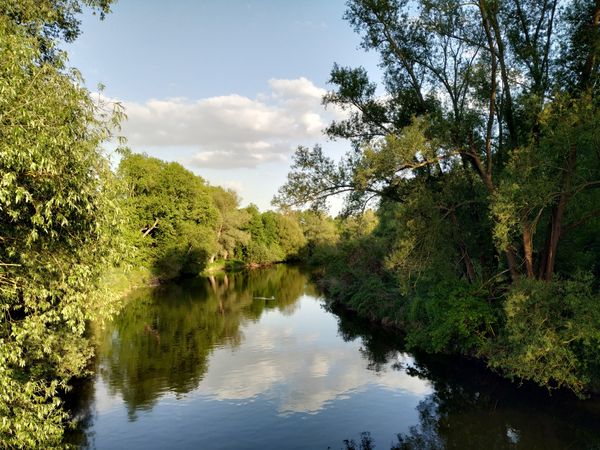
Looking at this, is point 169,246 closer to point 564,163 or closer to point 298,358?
point 298,358

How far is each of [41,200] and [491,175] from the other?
18.2m

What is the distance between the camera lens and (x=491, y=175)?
20.6 meters

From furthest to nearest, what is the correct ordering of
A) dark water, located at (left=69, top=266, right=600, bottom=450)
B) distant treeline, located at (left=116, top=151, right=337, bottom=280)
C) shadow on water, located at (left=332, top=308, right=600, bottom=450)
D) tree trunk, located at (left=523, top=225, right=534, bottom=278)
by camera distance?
distant treeline, located at (left=116, top=151, right=337, bottom=280) → tree trunk, located at (left=523, top=225, right=534, bottom=278) → dark water, located at (left=69, top=266, right=600, bottom=450) → shadow on water, located at (left=332, top=308, right=600, bottom=450)

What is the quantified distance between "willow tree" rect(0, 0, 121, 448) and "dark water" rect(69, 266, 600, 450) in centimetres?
747

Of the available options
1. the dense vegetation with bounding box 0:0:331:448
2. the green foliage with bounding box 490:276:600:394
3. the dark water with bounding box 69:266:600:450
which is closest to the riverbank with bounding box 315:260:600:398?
the green foliage with bounding box 490:276:600:394

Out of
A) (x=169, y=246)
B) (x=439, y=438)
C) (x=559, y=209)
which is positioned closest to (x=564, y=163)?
(x=559, y=209)

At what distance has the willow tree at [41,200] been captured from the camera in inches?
323

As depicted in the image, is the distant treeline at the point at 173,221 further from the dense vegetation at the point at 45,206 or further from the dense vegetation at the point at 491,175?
the dense vegetation at the point at 45,206

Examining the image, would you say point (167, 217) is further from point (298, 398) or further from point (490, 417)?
point (490, 417)

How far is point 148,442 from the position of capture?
53.2ft

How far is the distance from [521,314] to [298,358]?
13.7 metres

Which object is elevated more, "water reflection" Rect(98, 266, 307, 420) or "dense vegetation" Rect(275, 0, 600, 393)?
"dense vegetation" Rect(275, 0, 600, 393)

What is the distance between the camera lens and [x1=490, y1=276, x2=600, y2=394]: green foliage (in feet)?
52.2

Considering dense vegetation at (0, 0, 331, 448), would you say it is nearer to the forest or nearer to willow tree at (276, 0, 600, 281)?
the forest
